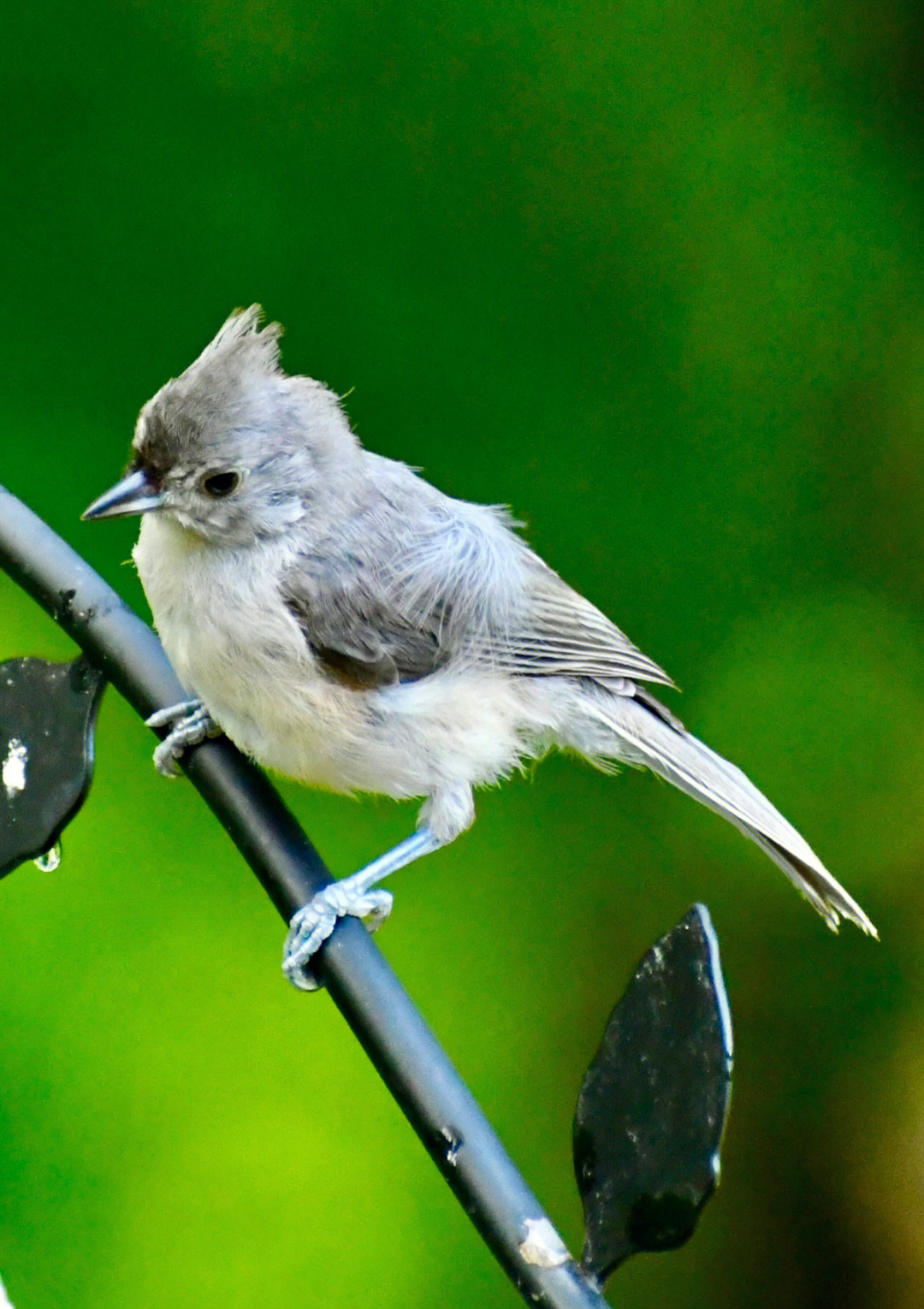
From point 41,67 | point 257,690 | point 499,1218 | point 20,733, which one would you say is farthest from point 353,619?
point 41,67

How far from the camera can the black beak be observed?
1.60 meters

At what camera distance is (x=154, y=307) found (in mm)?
2447

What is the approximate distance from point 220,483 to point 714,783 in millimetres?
702

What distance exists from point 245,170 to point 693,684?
110 centimetres

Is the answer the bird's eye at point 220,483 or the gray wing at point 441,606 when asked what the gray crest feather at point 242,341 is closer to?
the bird's eye at point 220,483

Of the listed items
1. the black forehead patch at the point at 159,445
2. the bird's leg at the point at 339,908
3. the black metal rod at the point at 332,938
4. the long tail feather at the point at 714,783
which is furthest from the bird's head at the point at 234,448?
the long tail feather at the point at 714,783

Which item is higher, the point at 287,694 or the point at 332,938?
the point at 287,694

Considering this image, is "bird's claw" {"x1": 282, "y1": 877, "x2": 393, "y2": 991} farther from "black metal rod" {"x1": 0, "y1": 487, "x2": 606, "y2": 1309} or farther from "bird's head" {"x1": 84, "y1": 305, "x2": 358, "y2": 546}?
"bird's head" {"x1": 84, "y1": 305, "x2": 358, "y2": 546}

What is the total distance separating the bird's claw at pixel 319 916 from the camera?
125 centimetres

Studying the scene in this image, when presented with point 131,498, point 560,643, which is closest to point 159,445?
point 131,498

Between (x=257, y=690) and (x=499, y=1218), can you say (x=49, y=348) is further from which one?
(x=499, y=1218)

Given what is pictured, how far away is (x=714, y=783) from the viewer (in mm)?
1885

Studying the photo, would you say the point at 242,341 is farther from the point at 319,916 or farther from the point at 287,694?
the point at 319,916

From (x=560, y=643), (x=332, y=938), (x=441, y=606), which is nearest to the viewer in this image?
(x=332, y=938)
